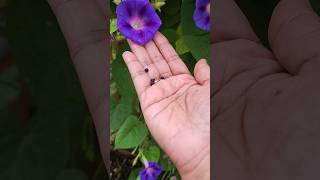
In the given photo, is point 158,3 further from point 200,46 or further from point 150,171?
point 150,171

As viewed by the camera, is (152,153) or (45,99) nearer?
(45,99)

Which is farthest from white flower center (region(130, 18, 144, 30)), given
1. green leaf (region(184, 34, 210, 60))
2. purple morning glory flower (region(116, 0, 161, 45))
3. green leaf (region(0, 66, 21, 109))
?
green leaf (region(0, 66, 21, 109))

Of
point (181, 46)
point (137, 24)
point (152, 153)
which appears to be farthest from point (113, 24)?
point (152, 153)

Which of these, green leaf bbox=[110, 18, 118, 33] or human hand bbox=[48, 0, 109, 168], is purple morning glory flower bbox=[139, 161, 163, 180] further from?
green leaf bbox=[110, 18, 118, 33]

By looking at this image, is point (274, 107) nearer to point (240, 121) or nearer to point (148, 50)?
point (240, 121)

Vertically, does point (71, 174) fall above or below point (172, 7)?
below

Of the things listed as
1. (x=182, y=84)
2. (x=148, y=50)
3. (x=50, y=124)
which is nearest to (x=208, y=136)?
(x=182, y=84)
